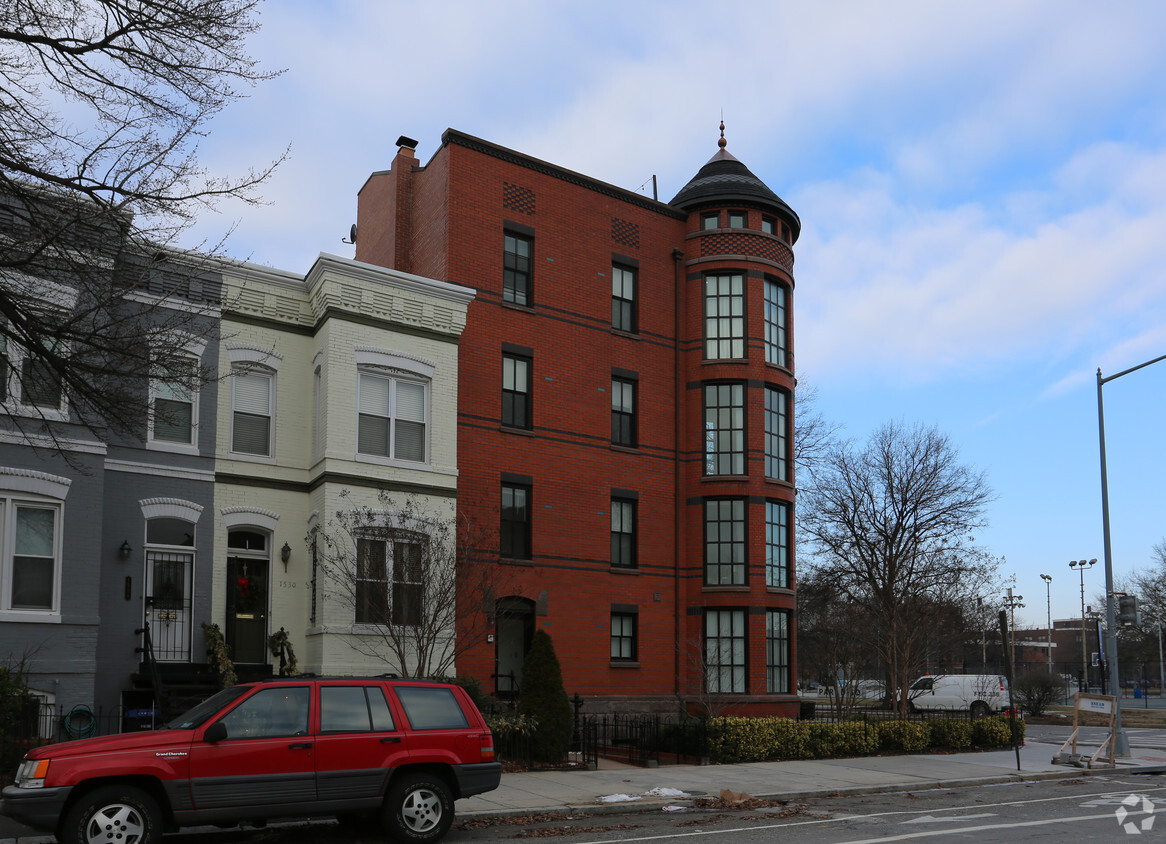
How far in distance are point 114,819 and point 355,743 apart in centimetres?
243

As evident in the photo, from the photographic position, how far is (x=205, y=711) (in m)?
11.2

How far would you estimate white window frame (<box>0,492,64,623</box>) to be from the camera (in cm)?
Answer: 1734

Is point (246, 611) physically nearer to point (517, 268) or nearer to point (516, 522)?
point (516, 522)

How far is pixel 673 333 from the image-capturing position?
29266 mm

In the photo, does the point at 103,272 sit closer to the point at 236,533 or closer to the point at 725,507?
the point at 236,533

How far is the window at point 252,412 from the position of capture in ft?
70.8

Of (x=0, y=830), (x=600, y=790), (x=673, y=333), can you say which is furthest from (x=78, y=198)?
(x=673, y=333)

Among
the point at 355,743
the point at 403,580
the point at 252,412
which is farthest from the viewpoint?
the point at 252,412

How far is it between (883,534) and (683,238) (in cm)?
1901

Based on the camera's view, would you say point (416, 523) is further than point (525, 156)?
No

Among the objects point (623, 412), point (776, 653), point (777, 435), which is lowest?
point (776, 653)

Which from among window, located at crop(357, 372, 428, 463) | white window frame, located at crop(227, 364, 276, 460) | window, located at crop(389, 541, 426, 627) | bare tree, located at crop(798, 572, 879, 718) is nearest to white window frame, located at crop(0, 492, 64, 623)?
white window frame, located at crop(227, 364, 276, 460)

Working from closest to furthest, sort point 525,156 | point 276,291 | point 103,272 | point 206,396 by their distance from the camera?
point 103,272, point 206,396, point 276,291, point 525,156

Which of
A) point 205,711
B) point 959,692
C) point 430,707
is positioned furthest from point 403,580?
point 959,692
